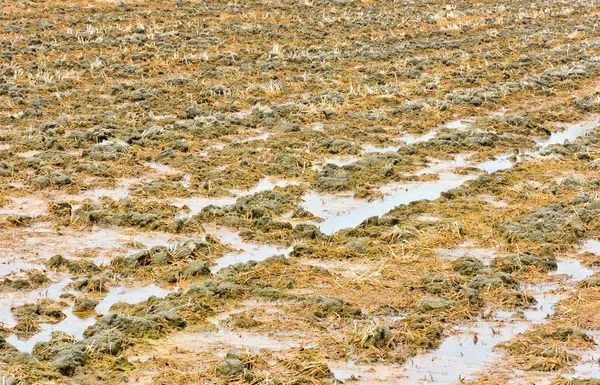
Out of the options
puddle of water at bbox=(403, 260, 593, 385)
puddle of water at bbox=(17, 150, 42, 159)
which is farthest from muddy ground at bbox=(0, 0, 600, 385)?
puddle of water at bbox=(17, 150, 42, 159)

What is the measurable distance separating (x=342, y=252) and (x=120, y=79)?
1037 centimetres

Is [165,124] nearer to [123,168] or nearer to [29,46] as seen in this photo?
[123,168]

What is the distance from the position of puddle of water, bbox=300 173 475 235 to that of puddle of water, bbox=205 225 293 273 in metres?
0.79

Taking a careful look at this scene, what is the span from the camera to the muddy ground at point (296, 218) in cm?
707

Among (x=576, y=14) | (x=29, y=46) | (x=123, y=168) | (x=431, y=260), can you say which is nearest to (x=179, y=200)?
(x=123, y=168)

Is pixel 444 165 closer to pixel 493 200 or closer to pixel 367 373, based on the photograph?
pixel 493 200

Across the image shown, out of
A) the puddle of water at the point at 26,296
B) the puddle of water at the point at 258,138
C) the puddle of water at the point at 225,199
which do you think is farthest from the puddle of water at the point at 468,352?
the puddle of water at the point at 258,138

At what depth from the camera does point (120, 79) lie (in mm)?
18406

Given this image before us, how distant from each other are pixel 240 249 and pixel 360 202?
88.0 inches

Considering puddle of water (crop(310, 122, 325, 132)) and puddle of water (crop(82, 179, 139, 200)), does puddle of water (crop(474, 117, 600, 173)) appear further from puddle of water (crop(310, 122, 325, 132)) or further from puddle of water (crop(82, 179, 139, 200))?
puddle of water (crop(82, 179, 139, 200))

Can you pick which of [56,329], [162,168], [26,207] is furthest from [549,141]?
[56,329]

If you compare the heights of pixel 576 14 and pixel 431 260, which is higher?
pixel 431 260

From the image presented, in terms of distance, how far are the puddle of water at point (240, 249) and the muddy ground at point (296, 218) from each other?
0.03 m

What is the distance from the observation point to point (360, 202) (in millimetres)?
11156
